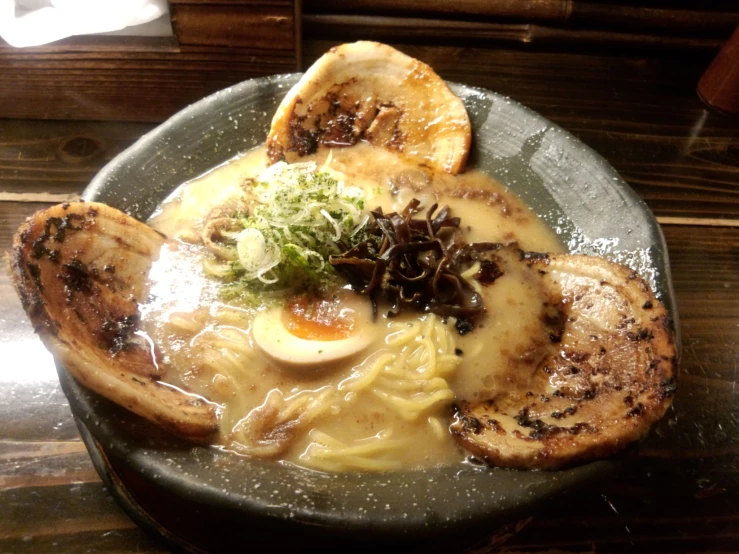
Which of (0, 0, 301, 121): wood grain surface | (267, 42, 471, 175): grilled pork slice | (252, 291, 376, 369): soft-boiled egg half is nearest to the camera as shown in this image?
(252, 291, 376, 369): soft-boiled egg half

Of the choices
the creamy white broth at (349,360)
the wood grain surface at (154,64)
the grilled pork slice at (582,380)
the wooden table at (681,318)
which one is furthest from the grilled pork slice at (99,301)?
the wood grain surface at (154,64)

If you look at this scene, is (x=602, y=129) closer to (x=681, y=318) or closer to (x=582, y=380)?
(x=681, y=318)

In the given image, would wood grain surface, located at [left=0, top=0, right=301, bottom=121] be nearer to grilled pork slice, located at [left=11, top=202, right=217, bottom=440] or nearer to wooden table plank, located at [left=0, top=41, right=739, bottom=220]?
wooden table plank, located at [left=0, top=41, right=739, bottom=220]

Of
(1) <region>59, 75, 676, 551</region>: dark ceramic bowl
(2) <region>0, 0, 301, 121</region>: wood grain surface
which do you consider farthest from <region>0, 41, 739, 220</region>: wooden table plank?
(1) <region>59, 75, 676, 551</region>: dark ceramic bowl

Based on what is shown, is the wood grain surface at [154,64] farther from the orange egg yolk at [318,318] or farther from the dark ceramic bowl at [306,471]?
the orange egg yolk at [318,318]

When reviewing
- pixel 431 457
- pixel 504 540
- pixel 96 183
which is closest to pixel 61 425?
pixel 96 183
